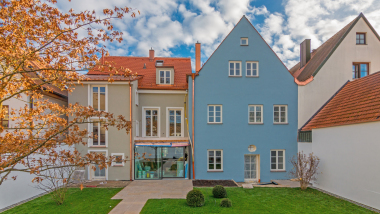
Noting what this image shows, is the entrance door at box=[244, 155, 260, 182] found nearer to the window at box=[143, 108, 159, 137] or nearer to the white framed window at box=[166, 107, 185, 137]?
the white framed window at box=[166, 107, 185, 137]

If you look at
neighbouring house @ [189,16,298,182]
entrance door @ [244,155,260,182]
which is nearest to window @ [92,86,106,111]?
neighbouring house @ [189,16,298,182]

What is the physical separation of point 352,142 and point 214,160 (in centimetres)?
834

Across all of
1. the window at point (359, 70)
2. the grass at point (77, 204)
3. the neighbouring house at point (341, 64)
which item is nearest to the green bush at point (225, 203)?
the grass at point (77, 204)

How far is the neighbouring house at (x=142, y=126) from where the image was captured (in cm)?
1585

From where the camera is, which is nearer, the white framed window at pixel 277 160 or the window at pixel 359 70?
the white framed window at pixel 277 160

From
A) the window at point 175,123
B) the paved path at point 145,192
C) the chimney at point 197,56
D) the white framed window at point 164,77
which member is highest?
the chimney at point 197,56

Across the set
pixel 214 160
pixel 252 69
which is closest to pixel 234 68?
pixel 252 69

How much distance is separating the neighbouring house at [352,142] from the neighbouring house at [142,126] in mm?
8830

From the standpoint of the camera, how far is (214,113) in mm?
16531

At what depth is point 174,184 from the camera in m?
14.3

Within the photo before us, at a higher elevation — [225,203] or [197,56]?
[197,56]

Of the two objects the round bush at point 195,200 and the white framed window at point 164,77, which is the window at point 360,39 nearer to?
the white framed window at point 164,77

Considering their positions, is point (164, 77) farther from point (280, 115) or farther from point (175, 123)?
point (280, 115)

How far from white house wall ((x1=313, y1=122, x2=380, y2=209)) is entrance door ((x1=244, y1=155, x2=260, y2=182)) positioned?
3.90m
